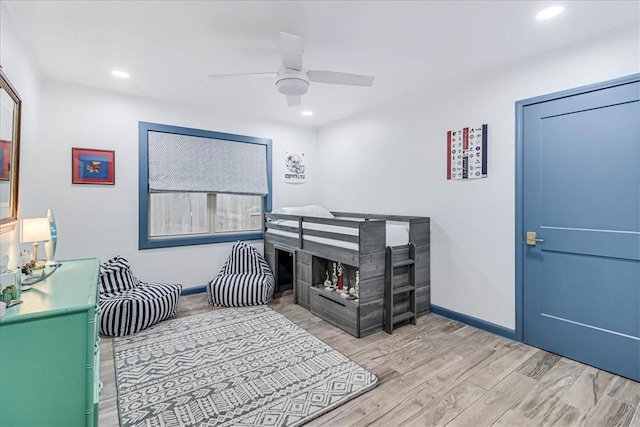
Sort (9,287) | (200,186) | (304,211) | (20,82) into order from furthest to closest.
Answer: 1. (304,211)
2. (200,186)
3. (20,82)
4. (9,287)

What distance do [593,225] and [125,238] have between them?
457 centimetres

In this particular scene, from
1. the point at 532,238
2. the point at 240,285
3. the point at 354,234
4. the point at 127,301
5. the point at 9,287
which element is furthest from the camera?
the point at 240,285

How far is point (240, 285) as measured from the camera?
3.68m

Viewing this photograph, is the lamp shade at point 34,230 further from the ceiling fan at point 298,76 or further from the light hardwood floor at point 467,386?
the ceiling fan at point 298,76

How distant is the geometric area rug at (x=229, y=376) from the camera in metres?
1.85

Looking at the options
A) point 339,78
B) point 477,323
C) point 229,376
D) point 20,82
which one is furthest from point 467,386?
point 20,82

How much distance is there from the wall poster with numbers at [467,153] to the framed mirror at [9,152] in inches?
142

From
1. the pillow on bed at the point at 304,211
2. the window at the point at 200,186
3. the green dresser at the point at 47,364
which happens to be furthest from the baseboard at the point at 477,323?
the green dresser at the point at 47,364

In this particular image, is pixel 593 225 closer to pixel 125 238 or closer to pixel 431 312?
pixel 431 312

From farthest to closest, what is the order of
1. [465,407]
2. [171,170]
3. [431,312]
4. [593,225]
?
[171,170], [431,312], [593,225], [465,407]

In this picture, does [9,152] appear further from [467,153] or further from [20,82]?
[467,153]

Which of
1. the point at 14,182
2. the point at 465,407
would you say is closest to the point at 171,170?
the point at 14,182

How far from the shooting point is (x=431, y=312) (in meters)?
3.51

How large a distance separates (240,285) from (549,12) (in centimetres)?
365
